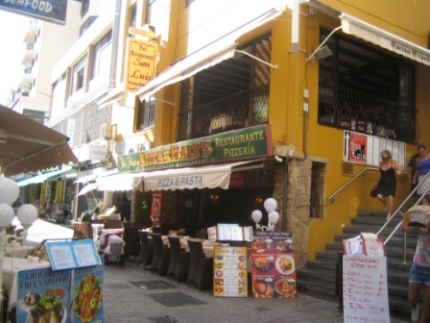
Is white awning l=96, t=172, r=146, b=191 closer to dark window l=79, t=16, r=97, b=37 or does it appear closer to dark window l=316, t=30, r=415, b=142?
dark window l=316, t=30, r=415, b=142

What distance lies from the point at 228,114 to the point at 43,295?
773 cm

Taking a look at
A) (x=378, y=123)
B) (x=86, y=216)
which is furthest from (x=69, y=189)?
(x=378, y=123)

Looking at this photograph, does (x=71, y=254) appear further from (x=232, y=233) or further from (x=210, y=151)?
(x=210, y=151)

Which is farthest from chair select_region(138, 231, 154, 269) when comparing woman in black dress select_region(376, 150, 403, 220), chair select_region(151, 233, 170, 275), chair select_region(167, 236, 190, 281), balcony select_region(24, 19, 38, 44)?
balcony select_region(24, 19, 38, 44)

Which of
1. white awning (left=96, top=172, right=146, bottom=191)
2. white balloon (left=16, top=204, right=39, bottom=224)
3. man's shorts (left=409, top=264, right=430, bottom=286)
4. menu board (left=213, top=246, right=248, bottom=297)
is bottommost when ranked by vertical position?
menu board (left=213, top=246, right=248, bottom=297)

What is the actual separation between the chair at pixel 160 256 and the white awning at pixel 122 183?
214 centimetres

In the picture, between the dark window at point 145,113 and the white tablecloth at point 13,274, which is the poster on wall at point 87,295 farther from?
the dark window at point 145,113

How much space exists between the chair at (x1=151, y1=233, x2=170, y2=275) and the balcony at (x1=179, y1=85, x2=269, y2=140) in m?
3.46

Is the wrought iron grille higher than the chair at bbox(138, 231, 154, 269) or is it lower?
higher

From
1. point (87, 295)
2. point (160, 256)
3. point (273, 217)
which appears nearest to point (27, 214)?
point (87, 295)

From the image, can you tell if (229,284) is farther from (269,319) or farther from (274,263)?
(269,319)

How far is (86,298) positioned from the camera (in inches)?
203

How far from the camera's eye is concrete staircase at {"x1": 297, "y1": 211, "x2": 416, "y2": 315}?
6969mm

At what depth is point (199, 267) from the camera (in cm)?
855
